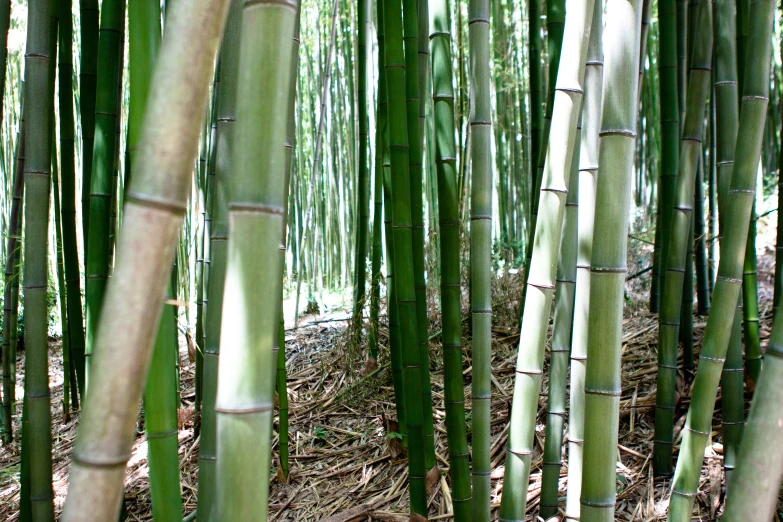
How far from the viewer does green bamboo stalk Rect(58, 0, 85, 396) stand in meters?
1.63

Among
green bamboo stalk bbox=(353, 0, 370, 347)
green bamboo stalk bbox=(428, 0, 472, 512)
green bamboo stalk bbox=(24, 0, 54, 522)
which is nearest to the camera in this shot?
green bamboo stalk bbox=(24, 0, 54, 522)

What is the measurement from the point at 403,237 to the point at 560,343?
42cm

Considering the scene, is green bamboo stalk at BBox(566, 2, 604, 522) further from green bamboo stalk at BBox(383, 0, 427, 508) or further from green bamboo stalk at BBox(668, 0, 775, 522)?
green bamboo stalk at BBox(383, 0, 427, 508)

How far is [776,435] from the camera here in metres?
0.59

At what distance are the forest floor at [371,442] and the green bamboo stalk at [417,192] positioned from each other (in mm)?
203

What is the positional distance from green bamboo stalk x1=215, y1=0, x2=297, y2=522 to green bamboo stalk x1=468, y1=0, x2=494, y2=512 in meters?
0.72

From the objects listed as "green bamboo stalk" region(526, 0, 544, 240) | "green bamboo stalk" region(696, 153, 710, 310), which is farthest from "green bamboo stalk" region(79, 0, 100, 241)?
"green bamboo stalk" region(696, 153, 710, 310)

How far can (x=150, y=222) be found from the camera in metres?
0.50

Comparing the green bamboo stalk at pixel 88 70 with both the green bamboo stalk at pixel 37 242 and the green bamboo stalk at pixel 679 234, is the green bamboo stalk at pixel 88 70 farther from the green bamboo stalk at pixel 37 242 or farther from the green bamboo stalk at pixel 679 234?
the green bamboo stalk at pixel 679 234

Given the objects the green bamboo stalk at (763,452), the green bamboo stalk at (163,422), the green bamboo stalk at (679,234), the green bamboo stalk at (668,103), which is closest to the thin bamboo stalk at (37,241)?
the green bamboo stalk at (163,422)

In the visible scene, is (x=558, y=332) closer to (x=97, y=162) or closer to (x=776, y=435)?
(x=776, y=435)

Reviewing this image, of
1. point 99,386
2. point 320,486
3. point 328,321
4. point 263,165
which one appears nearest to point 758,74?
point 263,165

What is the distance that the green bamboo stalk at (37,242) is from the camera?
120 cm

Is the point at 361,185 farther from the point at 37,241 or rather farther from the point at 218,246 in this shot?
the point at 218,246
